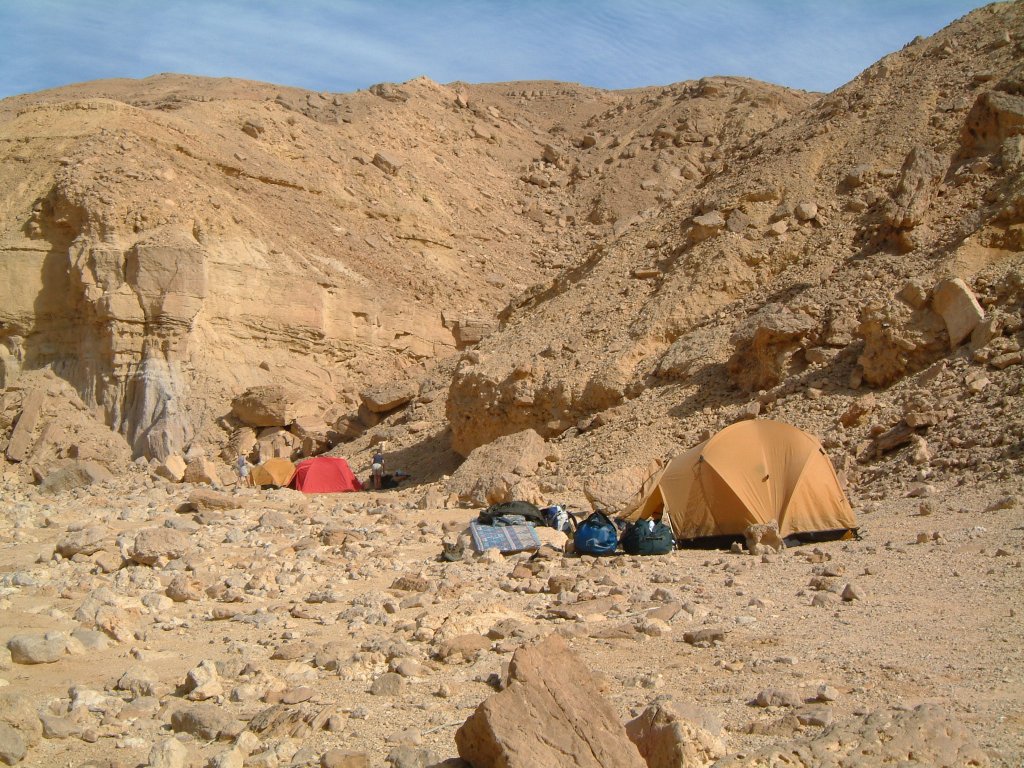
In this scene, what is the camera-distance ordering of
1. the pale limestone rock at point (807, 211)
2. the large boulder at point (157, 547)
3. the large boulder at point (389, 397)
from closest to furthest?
the large boulder at point (157, 547) → the pale limestone rock at point (807, 211) → the large boulder at point (389, 397)

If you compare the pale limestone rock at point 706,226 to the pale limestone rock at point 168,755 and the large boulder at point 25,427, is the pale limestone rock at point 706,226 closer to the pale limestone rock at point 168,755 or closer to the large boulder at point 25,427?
the large boulder at point 25,427

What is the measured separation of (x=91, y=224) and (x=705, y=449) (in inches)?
702

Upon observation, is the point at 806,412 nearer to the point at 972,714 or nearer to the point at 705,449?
the point at 705,449

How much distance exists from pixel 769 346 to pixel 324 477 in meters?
8.61

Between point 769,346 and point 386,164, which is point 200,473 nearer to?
point 769,346

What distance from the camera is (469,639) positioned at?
6.54 metres

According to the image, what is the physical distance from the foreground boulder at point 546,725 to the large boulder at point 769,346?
11.2 metres

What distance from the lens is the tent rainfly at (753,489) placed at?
10133 mm

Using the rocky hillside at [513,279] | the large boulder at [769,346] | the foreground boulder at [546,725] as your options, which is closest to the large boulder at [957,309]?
the rocky hillside at [513,279]

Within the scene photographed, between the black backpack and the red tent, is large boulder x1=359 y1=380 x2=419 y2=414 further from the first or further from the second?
the black backpack

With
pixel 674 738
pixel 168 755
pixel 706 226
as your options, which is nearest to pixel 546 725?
pixel 674 738

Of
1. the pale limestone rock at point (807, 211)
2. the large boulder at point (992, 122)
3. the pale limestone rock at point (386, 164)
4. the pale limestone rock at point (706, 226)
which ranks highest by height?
the pale limestone rock at point (386, 164)

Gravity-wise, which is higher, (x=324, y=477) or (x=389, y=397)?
(x=389, y=397)

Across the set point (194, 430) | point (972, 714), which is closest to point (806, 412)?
point (972, 714)
